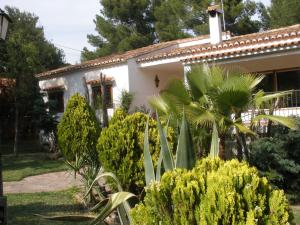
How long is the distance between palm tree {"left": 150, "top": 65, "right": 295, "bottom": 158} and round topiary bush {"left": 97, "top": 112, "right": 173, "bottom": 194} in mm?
1330

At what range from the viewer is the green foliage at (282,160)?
359 inches

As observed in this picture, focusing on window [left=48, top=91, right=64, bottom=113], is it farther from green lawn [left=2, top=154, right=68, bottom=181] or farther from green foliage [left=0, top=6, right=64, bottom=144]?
green lawn [left=2, top=154, right=68, bottom=181]

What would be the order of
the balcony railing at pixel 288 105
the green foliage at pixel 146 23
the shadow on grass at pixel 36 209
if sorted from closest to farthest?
the shadow on grass at pixel 36 209 → the balcony railing at pixel 288 105 → the green foliage at pixel 146 23

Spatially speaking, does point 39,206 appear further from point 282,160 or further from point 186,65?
point 186,65

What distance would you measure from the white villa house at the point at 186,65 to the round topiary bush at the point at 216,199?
9.45 m

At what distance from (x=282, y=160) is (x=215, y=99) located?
229 cm

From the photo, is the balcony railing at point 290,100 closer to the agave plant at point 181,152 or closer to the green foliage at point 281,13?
the agave plant at point 181,152

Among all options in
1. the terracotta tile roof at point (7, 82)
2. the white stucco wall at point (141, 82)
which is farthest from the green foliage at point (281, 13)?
the terracotta tile roof at point (7, 82)

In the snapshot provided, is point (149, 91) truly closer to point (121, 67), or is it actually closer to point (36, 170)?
point (121, 67)

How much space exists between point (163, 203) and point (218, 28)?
15.0 meters

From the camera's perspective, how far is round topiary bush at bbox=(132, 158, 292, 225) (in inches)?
110

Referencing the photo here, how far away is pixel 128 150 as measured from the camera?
7.02 m

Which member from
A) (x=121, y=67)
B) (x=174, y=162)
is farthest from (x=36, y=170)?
(x=174, y=162)

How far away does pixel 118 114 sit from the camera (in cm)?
752
